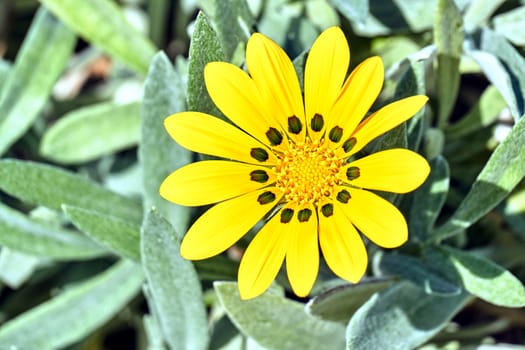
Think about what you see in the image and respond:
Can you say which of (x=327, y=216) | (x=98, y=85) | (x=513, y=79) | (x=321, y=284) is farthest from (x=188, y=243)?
(x=98, y=85)

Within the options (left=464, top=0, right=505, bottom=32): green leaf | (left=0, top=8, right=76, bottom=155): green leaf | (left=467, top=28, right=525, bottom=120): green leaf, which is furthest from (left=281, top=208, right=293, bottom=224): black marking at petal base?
(left=0, top=8, right=76, bottom=155): green leaf

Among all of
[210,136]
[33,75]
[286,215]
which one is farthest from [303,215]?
[33,75]

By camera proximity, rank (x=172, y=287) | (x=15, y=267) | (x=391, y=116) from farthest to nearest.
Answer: (x=15, y=267), (x=172, y=287), (x=391, y=116)

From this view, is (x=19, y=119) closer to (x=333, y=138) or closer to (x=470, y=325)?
(x=333, y=138)

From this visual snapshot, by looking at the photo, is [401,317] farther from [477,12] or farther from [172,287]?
[477,12]

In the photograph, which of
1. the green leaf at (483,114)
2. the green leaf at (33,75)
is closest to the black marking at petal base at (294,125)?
the green leaf at (483,114)

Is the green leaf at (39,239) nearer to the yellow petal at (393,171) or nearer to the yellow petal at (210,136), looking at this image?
the yellow petal at (210,136)

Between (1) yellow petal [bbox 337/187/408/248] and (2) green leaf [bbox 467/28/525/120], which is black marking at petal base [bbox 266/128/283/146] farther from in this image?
(2) green leaf [bbox 467/28/525/120]
